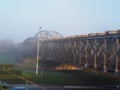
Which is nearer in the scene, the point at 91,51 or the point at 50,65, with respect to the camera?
the point at 91,51

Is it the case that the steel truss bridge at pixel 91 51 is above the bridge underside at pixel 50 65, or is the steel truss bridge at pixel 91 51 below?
above

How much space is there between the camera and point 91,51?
89.6 m

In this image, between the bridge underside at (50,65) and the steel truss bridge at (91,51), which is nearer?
the steel truss bridge at (91,51)

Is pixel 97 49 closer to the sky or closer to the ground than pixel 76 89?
closer to the sky

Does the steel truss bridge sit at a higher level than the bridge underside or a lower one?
higher

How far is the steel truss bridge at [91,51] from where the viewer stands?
72688 millimetres

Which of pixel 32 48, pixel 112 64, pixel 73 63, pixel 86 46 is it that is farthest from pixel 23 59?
pixel 112 64

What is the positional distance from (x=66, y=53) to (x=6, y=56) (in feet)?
227

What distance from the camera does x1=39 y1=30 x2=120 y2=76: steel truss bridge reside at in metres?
72.7

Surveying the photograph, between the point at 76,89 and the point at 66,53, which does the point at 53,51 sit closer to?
the point at 66,53

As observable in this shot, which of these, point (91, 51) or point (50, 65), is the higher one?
point (91, 51)

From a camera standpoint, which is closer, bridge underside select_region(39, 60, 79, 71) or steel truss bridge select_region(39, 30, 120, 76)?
steel truss bridge select_region(39, 30, 120, 76)

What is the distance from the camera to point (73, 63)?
10269cm

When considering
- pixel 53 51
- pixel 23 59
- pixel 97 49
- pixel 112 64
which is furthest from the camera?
pixel 23 59
